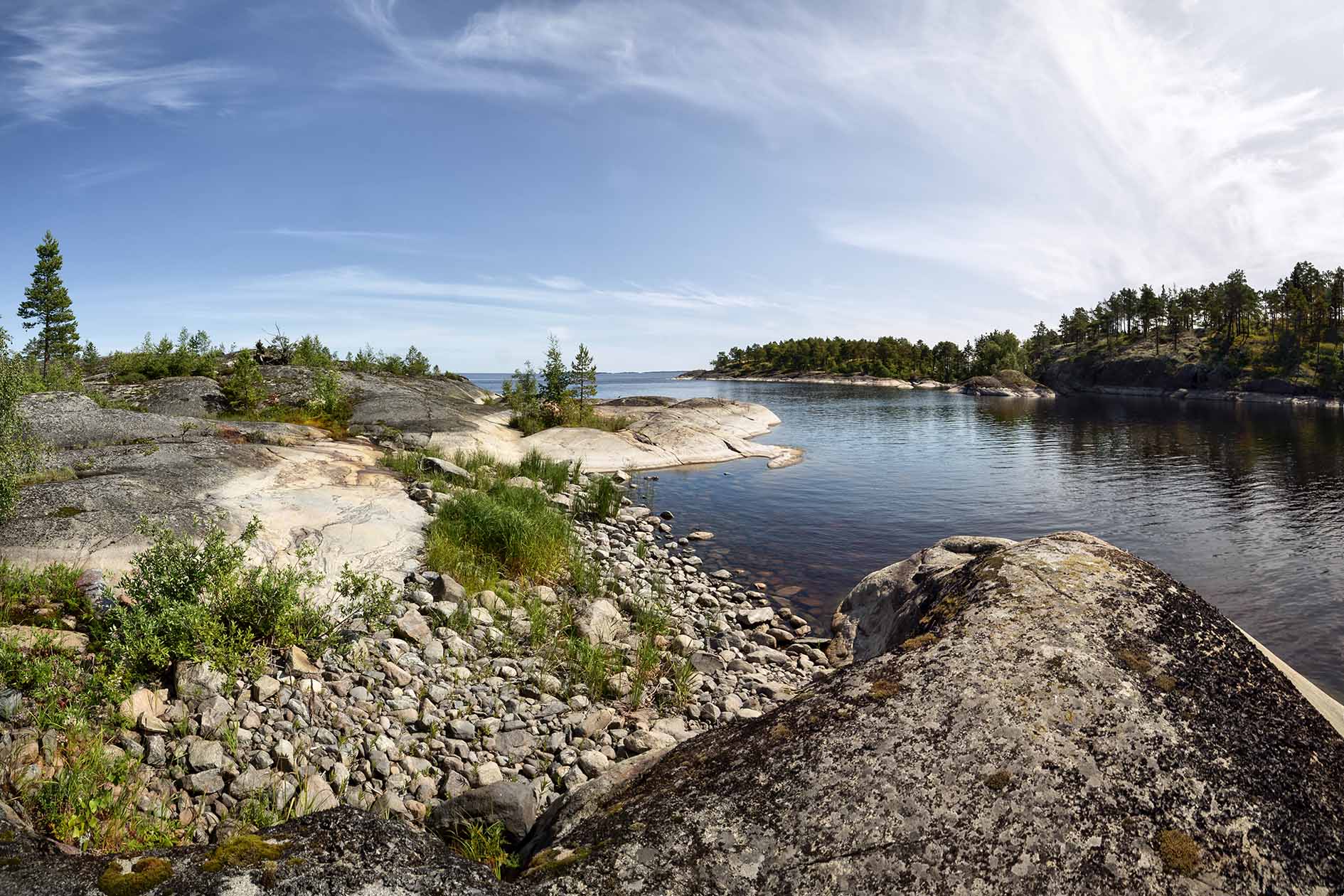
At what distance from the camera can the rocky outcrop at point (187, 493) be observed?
9.47 metres

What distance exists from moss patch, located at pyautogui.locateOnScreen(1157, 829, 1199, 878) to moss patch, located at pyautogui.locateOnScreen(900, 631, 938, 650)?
1481 mm

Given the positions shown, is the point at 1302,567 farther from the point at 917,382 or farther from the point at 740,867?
the point at 917,382

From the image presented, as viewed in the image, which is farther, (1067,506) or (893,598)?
(1067,506)

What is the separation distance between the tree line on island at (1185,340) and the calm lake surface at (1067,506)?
6848 cm

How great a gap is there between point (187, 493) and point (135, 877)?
1128cm

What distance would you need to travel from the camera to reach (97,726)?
5.86m

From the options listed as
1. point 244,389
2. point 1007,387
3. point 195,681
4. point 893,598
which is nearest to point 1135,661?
point 893,598

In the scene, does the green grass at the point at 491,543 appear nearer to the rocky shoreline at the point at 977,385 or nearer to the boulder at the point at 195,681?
the boulder at the point at 195,681

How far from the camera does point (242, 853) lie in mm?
3098

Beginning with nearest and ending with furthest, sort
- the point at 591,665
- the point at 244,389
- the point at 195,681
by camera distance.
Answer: the point at 195,681, the point at 591,665, the point at 244,389

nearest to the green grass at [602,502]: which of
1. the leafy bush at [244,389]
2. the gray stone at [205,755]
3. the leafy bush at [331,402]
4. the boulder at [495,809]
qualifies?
the leafy bush at [331,402]

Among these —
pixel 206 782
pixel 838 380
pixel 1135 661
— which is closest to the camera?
pixel 1135 661

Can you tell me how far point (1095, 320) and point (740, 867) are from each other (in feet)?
636

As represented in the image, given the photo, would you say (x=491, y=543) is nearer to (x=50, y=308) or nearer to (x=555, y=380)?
(x=555, y=380)
